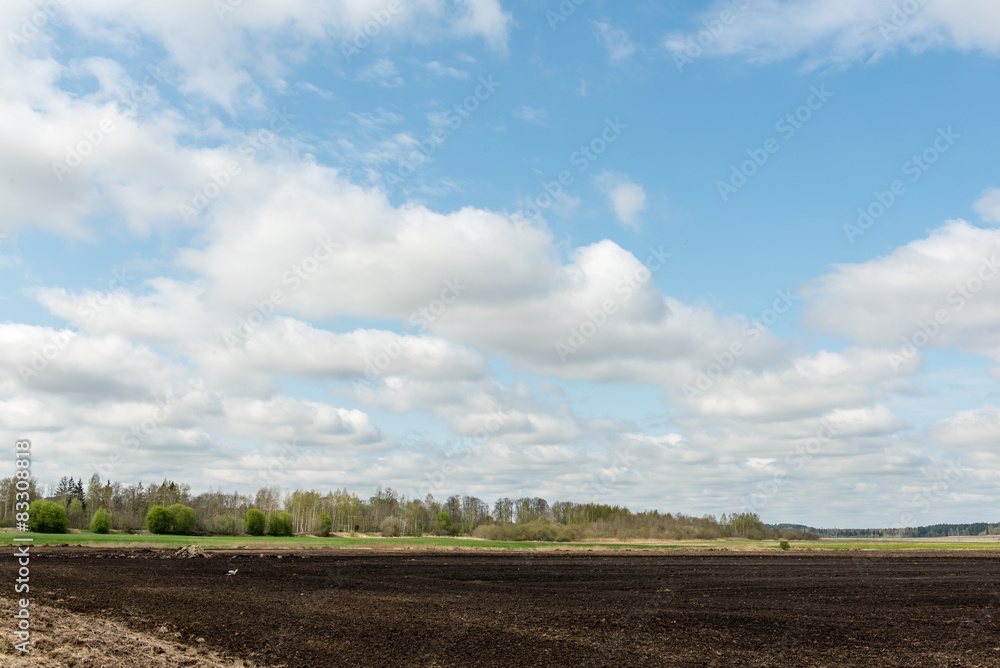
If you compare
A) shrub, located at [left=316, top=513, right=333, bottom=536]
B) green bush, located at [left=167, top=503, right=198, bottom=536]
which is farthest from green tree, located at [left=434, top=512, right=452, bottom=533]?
green bush, located at [left=167, top=503, right=198, bottom=536]

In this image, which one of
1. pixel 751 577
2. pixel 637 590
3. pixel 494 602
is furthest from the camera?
pixel 751 577

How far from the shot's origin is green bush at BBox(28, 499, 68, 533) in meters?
92.5

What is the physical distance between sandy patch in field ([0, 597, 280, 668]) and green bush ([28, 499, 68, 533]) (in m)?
90.9

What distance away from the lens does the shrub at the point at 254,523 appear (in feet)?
399

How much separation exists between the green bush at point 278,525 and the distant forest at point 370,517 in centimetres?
315

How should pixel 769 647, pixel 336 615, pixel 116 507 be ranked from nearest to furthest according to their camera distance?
pixel 769 647 → pixel 336 615 → pixel 116 507

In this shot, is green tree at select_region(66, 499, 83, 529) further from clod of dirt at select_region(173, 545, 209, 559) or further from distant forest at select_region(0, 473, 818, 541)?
clod of dirt at select_region(173, 545, 209, 559)

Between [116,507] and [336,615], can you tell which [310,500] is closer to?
[116,507]

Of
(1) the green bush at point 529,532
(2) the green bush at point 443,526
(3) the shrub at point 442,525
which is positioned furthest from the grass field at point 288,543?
(3) the shrub at point 442,525

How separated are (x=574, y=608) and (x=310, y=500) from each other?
6665 inches

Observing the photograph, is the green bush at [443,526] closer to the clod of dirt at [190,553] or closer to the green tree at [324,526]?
the green tree at [324,526]

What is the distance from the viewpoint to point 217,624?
65.6ft

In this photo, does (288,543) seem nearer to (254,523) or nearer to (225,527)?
(254,523)

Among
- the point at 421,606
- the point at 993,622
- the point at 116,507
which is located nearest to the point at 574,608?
the point at 421,606
